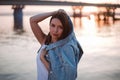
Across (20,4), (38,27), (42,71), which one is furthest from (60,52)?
(20,4)

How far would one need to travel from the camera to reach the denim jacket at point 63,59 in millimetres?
2041

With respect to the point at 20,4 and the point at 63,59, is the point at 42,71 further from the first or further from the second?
the point at 20,4

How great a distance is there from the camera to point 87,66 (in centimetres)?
1403

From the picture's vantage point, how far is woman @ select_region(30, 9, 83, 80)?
80.6 inches

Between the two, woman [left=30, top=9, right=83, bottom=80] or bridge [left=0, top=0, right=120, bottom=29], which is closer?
woman [left=30, top=9, right=83, bottom=80]

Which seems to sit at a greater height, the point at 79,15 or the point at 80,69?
the point at 80,69

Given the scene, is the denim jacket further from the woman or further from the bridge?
the bridge

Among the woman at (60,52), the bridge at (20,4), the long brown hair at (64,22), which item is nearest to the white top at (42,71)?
the woman at (60,52)

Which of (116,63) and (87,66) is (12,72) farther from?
(116,63)

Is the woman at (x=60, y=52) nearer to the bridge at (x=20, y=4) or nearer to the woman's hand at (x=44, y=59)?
the woman's hand at (x=44, y=59)

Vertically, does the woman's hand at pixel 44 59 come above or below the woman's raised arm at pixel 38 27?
below

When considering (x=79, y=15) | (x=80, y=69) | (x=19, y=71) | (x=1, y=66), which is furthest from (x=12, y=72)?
(x=79, y=15)

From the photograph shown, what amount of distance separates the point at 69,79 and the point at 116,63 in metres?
13.1

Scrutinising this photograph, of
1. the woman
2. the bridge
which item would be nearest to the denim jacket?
the woman
